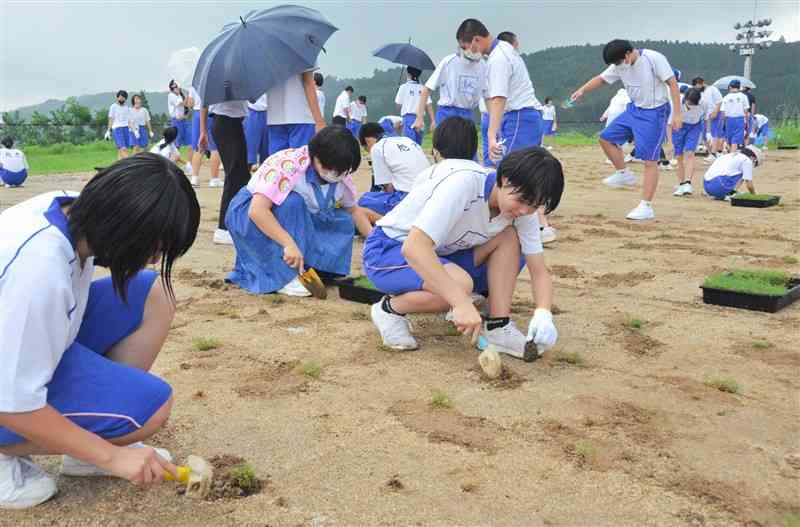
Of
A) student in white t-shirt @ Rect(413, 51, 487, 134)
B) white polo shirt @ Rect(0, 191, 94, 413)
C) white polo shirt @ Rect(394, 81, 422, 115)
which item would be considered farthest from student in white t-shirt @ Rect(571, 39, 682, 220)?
white polo shirt @ Rect(0, 191, 94, 413)

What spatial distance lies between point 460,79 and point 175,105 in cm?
836

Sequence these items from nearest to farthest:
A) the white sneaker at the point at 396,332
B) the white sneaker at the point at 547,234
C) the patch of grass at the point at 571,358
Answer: the patch of grass at the point at 571,358
the white sneaker at the point at 396,332
the white sneaker at the point at 547,234

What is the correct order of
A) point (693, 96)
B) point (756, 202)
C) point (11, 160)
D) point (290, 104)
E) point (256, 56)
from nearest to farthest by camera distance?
point (256, 56)
point (290, 104)
point (756, 202)
point (693, 96)
point (11, 160)

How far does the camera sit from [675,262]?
5.14 metres

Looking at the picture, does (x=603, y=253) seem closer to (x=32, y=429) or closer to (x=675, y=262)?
(x=675, y=262)

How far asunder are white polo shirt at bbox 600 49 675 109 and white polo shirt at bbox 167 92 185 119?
28.5ft

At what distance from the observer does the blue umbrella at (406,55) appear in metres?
9.16

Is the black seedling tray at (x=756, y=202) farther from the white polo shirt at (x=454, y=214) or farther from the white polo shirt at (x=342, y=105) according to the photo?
the white polo shirt at (x=342, y=105)

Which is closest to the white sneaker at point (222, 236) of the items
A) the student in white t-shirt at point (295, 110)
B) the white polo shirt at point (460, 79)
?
the student in white t-shirt at point (295, 110)

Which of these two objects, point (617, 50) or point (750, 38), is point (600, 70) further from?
point (617, 50)

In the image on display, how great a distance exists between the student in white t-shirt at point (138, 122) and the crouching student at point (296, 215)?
981cm

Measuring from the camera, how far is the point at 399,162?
496 cm

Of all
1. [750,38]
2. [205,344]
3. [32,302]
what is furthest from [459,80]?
[750,38]

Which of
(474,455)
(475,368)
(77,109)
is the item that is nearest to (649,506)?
(474,455)
